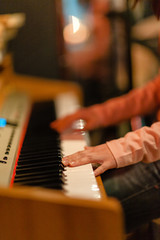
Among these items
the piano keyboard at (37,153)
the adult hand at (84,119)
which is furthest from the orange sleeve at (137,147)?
the adult hand at (84,119)

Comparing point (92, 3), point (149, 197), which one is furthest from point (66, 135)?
point (92, 3)

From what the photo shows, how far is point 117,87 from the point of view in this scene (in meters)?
2.51

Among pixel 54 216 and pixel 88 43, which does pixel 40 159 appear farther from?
pixel 88 43

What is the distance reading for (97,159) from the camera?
930 mm

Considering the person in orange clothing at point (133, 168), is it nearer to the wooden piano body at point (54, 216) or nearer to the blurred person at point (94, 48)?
the wooden piano body at point (54, 216)

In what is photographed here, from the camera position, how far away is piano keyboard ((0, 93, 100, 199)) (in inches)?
33.1

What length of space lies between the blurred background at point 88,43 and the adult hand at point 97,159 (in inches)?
16.8

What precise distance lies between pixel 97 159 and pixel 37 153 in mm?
249

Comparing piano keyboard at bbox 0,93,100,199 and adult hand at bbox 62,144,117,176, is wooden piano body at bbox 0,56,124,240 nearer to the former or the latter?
piano keyboard at bbox 0,93,100,199

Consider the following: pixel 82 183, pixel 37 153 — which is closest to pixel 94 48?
pixel 37 153

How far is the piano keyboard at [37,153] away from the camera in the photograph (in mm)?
840

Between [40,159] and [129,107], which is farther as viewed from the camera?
[129,107]

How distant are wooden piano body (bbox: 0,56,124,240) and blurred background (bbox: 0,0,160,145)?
0.76 metres

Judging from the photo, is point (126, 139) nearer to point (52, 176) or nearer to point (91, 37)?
point (52, 176)
